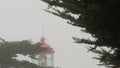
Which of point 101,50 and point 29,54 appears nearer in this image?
point 101,50

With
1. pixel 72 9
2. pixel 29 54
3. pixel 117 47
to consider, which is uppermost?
pixel 29 54

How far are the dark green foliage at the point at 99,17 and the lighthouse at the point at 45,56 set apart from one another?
16942mm

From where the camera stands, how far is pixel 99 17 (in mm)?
5762

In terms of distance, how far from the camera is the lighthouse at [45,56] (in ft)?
79.2

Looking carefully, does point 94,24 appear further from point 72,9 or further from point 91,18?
point 72,9

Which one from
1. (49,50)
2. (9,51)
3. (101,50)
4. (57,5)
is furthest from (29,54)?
(57,5)

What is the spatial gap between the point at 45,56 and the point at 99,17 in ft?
63.9

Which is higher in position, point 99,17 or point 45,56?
point 45,56

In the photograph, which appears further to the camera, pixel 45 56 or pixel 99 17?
pixel 45 56

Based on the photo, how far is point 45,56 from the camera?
991 inches

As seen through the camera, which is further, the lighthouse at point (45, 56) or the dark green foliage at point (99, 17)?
the lighthouse at point (45, 56)

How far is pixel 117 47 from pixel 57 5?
899 millimetres

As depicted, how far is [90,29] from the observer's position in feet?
21.0

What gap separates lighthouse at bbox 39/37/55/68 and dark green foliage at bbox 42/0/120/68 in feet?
55.6
